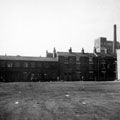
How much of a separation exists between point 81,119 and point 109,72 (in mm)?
47980

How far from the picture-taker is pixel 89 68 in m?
52.9

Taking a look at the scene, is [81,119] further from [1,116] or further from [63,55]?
[63,55]

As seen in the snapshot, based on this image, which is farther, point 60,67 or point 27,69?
point 60,67

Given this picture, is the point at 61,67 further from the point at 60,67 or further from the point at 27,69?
the point at 27,69

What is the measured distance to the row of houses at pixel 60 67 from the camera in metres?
47.2

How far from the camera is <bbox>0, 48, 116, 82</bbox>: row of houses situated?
47.2 m

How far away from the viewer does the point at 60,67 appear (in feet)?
166

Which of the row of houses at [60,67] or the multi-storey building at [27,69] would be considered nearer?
the multi-storey building at [27,69]

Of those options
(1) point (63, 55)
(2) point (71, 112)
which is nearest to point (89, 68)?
(1) point (63, 55)

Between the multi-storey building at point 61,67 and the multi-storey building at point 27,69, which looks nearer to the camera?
the multi-storey building at point 27,69

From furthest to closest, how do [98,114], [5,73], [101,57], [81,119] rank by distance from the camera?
[101,57] < [5,73] < [98,114] < [81,119]

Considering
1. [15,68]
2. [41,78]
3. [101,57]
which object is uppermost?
[101,57]

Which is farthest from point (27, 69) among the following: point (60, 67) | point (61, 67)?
point (61, 67)

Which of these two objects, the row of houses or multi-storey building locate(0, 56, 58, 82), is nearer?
multi-storey building locate(0, 56, 58, 82)
